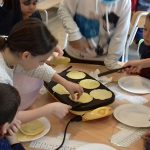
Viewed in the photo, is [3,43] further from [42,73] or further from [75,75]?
[75,75]

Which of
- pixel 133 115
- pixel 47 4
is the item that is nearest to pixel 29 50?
pixel 133 115

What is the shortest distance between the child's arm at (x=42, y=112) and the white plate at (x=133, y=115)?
0.22m

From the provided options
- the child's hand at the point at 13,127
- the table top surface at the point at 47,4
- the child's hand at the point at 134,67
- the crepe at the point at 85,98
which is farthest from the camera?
the table top surface at the point at 47,4

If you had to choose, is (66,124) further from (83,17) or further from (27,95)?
(83,17)

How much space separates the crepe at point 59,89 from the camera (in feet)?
3.76

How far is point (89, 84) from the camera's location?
1207 mm

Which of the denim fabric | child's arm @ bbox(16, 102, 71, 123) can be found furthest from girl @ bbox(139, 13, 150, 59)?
child's arm @ bbox(16, 102, 71, 123)

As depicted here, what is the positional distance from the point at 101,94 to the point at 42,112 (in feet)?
0.91

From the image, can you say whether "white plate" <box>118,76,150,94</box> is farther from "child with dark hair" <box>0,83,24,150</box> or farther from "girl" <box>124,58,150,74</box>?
"child with dark hair" <box>0,83,24,150</box>

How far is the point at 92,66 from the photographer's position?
1494 mm

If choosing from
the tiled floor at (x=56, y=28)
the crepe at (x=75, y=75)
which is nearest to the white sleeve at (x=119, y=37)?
the crepe at (x=75, y=75)

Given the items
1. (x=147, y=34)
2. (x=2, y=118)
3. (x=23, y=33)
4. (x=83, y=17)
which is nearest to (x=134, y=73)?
(x=147, y=34)

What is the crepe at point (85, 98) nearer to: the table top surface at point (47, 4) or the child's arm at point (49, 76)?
the child's arm at point (49, 76)

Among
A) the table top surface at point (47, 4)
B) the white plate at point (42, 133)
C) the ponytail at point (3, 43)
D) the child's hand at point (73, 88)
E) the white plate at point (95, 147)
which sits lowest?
the table top surface at point (47, 4)
